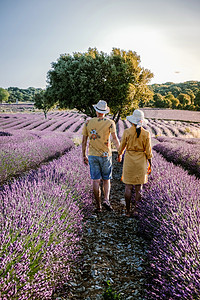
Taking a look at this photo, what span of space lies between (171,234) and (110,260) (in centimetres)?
79

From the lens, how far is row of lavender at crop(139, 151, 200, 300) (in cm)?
152

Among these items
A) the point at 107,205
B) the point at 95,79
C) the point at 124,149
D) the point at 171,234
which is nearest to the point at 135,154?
the point at 124,149

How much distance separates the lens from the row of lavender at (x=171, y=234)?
4.97ft

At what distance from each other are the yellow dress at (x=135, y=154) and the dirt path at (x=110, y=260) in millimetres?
743

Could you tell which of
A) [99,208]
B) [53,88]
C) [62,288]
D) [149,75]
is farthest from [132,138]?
[149,75]


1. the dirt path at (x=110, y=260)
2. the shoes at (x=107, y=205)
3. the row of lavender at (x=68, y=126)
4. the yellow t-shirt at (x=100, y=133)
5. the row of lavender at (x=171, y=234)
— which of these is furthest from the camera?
the row of lavender at (x=68, y=126)

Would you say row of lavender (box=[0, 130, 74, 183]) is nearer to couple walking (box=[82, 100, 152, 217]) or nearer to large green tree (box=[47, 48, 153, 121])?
couple walking (box=[82, 100, 152, 217])

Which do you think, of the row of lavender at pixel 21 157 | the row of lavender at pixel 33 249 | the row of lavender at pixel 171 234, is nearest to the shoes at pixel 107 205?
the row of lavender at pixel 33 249

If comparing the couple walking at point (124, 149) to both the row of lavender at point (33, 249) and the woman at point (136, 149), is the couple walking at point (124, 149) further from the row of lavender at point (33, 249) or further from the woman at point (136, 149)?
the row of lavender at point (33, 249)

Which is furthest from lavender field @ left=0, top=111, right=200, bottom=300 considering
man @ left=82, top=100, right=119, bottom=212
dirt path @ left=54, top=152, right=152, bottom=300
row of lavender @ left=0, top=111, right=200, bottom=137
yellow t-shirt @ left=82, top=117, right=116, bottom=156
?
row of lavender @ left=0, top=111, right=200, bottom=137

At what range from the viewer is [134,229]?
2.99 m

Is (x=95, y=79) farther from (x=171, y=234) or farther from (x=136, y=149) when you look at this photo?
(x=171, y=234)

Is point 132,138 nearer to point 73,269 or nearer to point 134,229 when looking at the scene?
point 134,229

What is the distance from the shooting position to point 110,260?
2.29 metres
